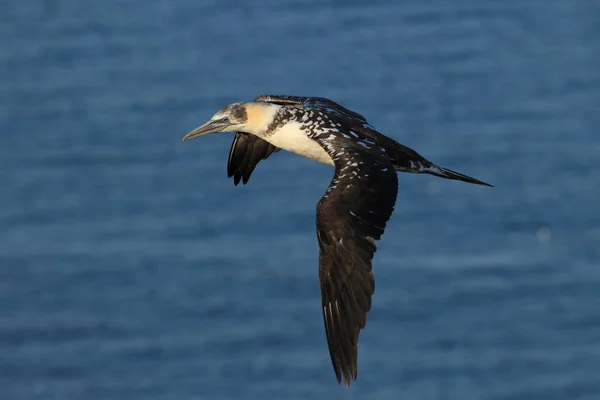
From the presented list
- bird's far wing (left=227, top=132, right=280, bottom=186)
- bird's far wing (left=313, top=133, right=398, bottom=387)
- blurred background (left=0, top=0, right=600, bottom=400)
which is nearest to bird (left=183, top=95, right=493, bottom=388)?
bird's far wing (left=313, top=133, right=398, bottom=387)

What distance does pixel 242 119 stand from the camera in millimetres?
16656

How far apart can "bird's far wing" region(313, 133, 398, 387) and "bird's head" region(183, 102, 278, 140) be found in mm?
1896

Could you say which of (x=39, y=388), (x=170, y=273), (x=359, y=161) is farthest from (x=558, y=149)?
(x=359, y=161)

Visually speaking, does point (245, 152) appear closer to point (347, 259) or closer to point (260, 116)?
point (260, 116)

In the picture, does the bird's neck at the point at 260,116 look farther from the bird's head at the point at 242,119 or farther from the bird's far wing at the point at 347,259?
the bird's far wing at the point at 347,259

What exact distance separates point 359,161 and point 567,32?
15.5 m

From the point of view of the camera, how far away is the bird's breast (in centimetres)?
1612

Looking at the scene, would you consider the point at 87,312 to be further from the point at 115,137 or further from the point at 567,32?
the point at 567,32

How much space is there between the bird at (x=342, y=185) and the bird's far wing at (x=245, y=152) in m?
0.66

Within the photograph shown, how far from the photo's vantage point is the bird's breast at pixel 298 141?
16125 millimetres

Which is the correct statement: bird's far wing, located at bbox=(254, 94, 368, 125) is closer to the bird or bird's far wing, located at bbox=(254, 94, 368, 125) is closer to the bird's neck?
the bird

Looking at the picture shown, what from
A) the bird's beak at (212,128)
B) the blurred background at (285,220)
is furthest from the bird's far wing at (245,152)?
the blurred background at (285,220)

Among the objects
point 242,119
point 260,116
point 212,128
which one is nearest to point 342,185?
point 260,116

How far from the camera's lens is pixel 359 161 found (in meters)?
15.2
